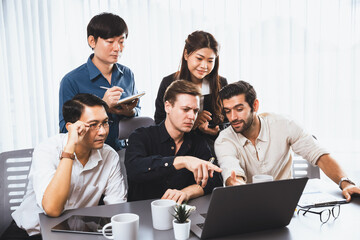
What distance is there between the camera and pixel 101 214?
1468mm

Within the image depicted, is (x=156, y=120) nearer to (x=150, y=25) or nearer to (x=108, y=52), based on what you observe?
(x=108, y=52)

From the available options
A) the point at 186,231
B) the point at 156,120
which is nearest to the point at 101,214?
the point at 186,231

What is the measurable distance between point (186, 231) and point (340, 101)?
11.9ft

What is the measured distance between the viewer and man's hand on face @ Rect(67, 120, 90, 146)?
5.47 feet

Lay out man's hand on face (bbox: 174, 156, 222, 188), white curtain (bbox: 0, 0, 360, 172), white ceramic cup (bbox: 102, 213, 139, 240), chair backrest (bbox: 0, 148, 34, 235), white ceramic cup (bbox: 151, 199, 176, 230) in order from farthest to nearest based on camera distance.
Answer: white curtain (bbox: 0, 0, 360, 172) → chair backrest (bbox: 0, 148, 34, 235) → man's hand on face (bbox: 174, 156, 222, 188) → white ceramic cup (bbox: 151, 199, 176, 230) → white ceramic cup (bbox: 102, 213, 139, 240)

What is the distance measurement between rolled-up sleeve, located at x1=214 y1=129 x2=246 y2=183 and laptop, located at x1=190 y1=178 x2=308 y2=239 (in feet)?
1.87

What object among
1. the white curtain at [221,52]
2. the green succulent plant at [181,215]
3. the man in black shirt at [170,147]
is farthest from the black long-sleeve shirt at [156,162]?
the white curtain at [221,52]

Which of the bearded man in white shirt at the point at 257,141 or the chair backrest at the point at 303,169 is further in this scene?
the chair backrest at the point at 303,169

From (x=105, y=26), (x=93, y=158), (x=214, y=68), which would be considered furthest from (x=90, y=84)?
(x=214, y=68)

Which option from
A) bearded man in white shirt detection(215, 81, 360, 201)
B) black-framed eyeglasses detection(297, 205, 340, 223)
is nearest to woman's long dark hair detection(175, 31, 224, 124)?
bearded man in white shirt detection(215, 81, 360, 201)

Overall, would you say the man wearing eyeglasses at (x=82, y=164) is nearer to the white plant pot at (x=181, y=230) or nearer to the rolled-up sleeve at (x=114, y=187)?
the rolled-up sleeve at (x=114, y=187)

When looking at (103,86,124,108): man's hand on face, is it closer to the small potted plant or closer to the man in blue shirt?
the man in blue shirt

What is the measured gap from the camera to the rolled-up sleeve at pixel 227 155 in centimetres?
186

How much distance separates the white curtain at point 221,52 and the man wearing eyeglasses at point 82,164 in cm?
189
